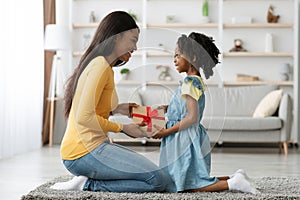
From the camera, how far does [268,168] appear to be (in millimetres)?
4559

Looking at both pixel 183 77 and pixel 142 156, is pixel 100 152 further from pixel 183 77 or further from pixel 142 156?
pixel 183 77

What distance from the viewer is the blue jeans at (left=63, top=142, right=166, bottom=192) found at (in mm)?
2758

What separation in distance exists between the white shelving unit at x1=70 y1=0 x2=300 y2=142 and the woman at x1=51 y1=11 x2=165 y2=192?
4.30 meters

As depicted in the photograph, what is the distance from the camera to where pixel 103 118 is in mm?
2711

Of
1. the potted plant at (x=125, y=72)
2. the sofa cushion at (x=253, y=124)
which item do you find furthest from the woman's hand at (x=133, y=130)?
the sofa cushion at (x=253, y=124)

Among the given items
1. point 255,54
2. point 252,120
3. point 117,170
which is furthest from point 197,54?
point 255,54

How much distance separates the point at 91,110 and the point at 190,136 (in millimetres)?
506

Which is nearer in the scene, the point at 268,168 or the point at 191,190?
the point at 191,190

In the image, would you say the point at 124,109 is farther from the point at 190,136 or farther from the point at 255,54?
the point at 255,54

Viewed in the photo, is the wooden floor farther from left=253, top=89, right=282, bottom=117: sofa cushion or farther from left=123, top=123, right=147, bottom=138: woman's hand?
left=253, top=89, right=282, bottom=117: sofa cushion

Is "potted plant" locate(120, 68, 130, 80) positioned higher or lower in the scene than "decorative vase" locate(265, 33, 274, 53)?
lower

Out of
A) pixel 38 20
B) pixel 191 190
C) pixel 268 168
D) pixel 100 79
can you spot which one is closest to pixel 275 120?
pixel 268 168

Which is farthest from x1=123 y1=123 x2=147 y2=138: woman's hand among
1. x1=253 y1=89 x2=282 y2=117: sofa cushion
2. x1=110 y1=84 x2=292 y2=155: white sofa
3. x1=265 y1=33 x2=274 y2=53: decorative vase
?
x1=265 y1=33 x2=274 y2=53: decorative vase

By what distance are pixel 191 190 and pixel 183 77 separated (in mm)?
564
